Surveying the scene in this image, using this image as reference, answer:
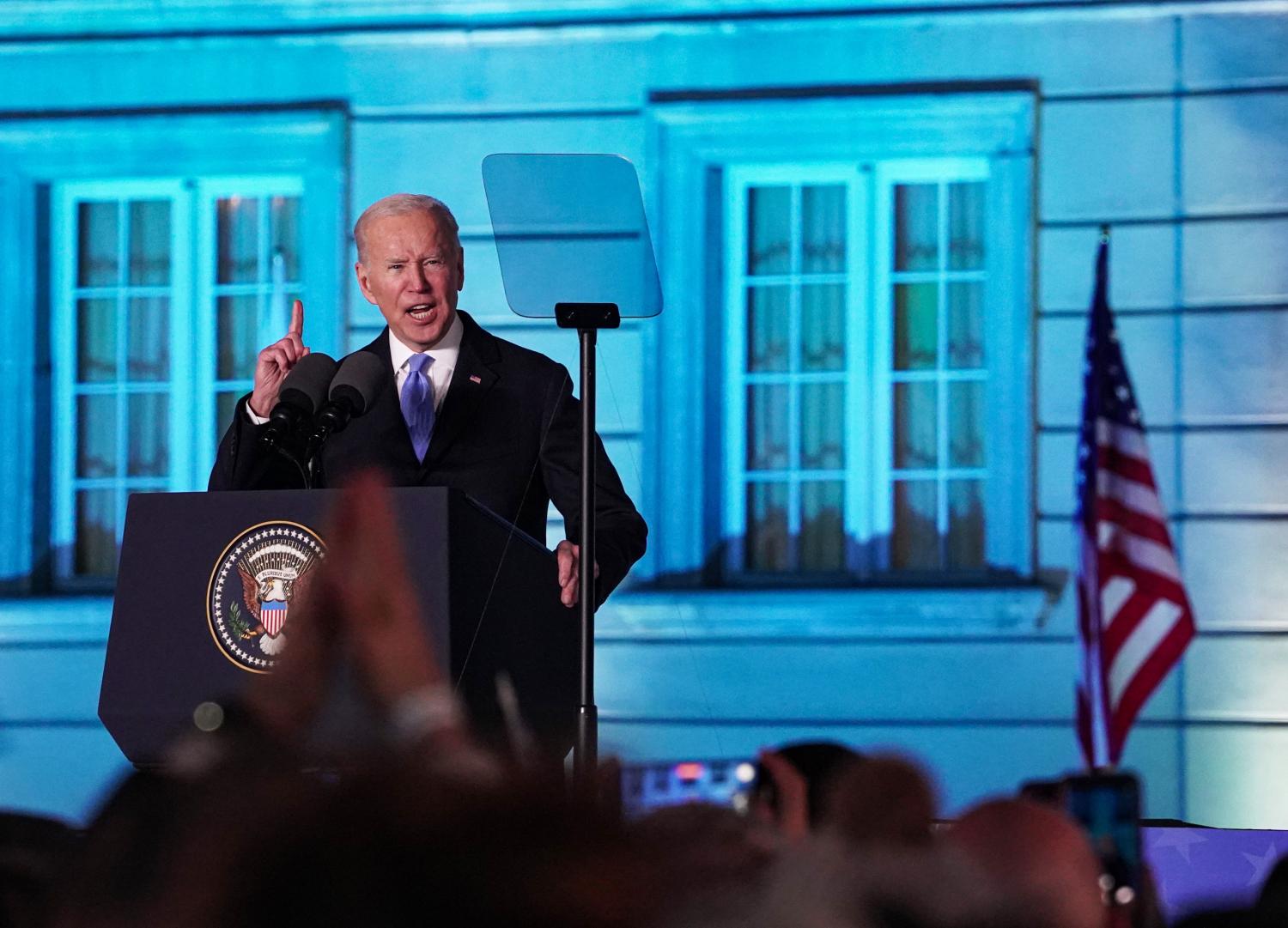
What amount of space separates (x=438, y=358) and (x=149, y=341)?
4064mm

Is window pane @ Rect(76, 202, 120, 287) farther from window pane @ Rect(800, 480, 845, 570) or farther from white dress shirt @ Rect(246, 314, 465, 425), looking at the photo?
white dress shirt @ Rect(246, 314, 465, 425)

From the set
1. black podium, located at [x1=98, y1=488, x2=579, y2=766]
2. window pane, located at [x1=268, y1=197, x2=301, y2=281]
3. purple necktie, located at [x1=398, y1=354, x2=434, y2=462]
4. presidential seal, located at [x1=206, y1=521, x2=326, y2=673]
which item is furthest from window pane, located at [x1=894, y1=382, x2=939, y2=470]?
presidential seal, located at [x1=206, y1=521, x2=326, y2=673]

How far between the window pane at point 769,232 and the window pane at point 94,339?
2547 millimetres

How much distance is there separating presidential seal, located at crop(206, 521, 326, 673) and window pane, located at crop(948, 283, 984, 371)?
174 inches

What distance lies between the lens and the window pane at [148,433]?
21.9ft

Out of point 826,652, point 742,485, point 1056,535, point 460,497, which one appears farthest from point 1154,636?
point 460,497

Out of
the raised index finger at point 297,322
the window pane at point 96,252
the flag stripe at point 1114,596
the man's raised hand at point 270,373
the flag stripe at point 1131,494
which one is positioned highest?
the window pane at point 96,252

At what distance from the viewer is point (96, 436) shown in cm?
668

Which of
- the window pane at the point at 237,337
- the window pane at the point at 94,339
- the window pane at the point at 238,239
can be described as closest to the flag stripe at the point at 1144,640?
the window pane at the point at 237,337

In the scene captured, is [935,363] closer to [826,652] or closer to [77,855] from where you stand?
[826,652]

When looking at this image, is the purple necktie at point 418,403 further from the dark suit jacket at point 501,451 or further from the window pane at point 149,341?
the window pane at point 149,341

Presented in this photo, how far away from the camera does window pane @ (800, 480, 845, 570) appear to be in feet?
20.8

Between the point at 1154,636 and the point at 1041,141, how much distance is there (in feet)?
5.97

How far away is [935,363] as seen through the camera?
6273 millimetres
